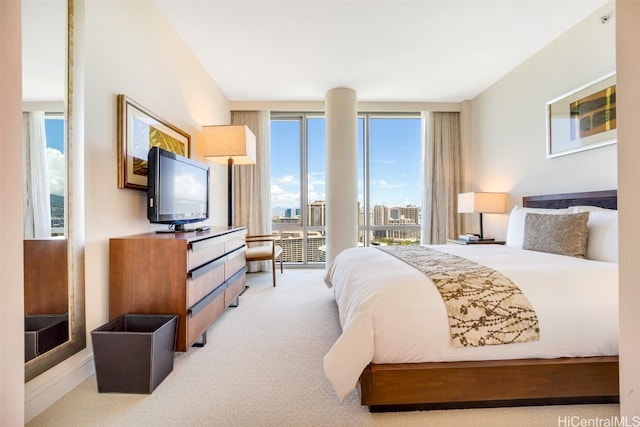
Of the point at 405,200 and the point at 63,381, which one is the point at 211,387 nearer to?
the point at 63,381

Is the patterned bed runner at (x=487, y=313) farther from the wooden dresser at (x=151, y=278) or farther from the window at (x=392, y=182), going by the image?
the window at (x=392, y=182)

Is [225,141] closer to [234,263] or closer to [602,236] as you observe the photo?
[234,263]

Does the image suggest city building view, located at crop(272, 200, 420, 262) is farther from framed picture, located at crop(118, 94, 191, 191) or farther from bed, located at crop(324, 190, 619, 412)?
bed, located at crop(324, 190, 619, 412)

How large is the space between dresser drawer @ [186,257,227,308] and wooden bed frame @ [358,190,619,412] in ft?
3.89

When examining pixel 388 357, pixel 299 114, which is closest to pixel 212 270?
pixel 388 357

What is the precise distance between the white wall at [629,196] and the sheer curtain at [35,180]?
6.83 ft

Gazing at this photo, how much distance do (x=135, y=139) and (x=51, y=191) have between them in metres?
0.74

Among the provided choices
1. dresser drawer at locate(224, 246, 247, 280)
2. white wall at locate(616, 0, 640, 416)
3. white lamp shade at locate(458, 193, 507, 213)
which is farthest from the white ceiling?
white wall at locate(616, 0, 640, 416)

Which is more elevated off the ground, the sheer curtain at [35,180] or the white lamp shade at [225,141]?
the white lamp shade at [225,141]

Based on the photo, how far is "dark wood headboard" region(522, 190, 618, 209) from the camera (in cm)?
229

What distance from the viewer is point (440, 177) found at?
458 cm

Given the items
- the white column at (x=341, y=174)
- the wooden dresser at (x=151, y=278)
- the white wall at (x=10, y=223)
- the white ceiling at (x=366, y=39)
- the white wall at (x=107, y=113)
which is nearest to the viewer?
the white wall at (x=10, y=223)

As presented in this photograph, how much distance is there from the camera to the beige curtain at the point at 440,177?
455 centimetres

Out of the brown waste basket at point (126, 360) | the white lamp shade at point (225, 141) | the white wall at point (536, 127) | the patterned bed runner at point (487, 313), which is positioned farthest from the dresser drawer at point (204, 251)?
the white wall at point (536, 127)
